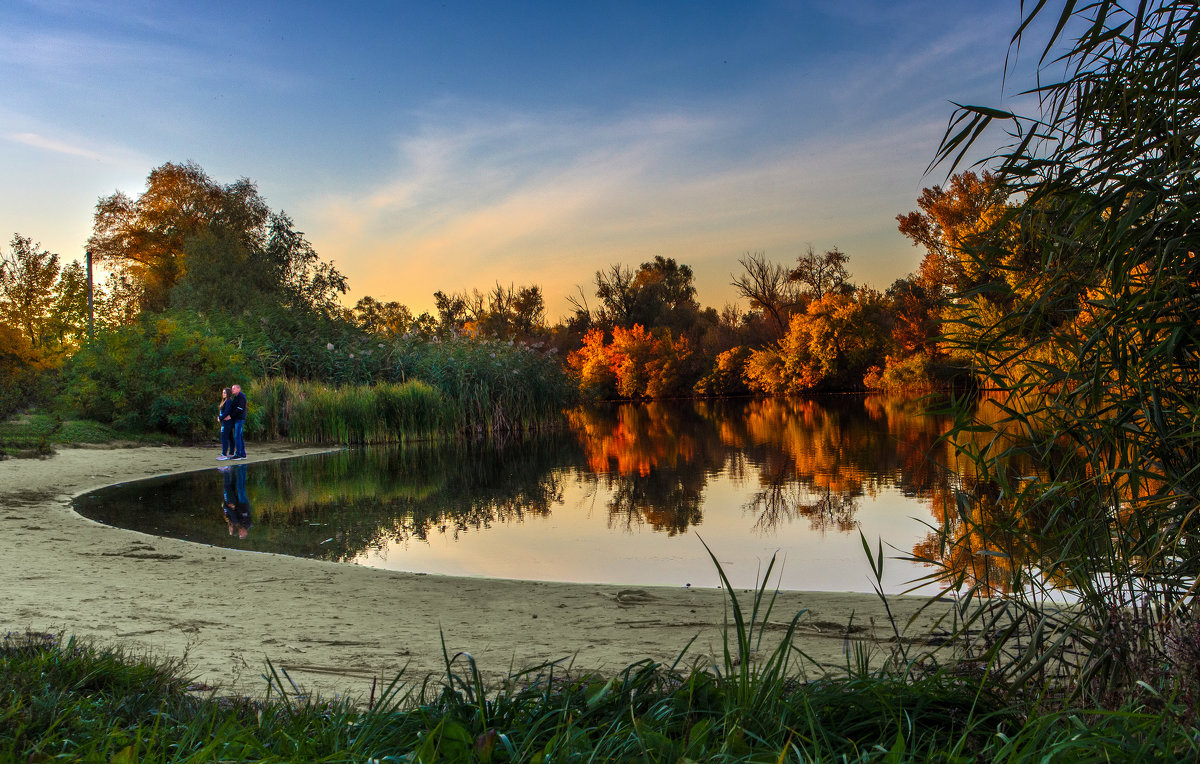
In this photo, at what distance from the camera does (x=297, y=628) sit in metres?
4.65

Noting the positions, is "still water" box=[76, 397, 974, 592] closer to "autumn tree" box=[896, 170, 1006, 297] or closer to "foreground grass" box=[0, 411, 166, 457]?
"foreground grass" box=[0, 411, 166, 457]

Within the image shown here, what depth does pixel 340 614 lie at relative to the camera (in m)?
5.04

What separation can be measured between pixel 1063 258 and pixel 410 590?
181 inches

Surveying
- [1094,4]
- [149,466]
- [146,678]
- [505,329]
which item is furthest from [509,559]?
[505,329]

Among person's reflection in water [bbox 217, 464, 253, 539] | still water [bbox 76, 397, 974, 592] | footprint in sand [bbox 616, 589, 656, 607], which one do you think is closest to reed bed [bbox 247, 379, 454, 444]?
still water [bbox 76, 397, 974, 592]

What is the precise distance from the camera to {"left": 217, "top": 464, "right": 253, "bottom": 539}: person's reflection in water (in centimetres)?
885

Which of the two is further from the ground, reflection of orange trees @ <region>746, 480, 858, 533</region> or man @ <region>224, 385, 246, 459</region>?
man @ <region>224, 385, 246, 459</region>

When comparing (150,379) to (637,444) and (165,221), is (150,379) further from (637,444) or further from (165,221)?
(165,221)

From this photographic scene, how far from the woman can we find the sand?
353 inches

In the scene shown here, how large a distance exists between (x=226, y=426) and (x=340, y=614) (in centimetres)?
1296

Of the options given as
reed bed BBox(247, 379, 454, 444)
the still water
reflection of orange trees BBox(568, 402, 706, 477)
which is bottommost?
the still water

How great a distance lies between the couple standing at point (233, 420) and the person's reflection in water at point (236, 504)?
1.76 metres

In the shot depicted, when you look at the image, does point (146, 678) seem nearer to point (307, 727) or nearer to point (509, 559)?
point (307, 727)

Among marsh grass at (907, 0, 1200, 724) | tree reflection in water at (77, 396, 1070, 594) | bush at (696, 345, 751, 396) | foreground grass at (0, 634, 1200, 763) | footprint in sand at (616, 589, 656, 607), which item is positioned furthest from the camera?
bush at (696, 345, 751, 396)
